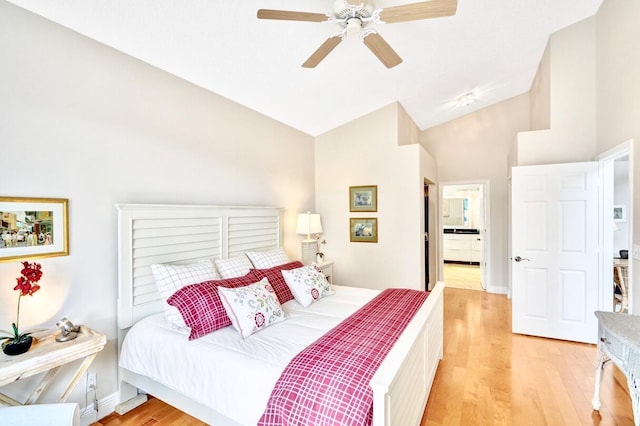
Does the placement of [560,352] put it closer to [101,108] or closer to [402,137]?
[402,137]

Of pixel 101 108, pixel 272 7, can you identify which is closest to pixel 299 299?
pixel 101 108

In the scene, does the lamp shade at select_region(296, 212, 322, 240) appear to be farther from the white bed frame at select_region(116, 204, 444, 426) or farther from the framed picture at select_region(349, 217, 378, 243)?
the white bed frame at select_region(116, 204, 444, 426)

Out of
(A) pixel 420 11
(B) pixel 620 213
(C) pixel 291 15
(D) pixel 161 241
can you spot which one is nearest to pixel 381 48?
(A) pixel 420 11

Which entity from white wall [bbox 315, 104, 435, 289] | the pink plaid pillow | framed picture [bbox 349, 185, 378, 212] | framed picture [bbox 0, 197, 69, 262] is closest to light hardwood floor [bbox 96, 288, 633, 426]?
the pink plaid pillow

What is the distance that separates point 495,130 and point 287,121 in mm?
3616

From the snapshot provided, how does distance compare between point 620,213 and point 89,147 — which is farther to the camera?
point 620,213

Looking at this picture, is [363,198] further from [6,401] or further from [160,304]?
[6,401]

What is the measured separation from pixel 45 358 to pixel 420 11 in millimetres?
2760

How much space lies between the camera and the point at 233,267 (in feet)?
8.72

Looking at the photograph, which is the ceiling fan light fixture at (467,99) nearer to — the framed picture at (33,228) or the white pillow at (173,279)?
the white pillow at (173,279)

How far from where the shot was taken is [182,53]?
232 cm

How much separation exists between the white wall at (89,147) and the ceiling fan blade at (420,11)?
1876mm

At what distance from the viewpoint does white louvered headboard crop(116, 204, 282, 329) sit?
7.07 ft

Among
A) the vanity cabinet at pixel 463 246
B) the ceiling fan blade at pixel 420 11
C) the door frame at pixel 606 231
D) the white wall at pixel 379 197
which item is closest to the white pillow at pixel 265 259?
the white wall at pixel 379 197
